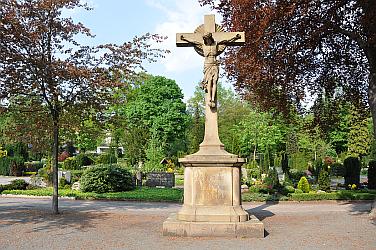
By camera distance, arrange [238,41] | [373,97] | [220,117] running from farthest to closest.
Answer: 1. [220,117]
2. [373,97]
3. [238,41]

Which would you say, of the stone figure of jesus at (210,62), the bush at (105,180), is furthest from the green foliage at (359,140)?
the stone figure of jesus at (210,62)

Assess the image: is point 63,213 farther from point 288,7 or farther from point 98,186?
point 288,7

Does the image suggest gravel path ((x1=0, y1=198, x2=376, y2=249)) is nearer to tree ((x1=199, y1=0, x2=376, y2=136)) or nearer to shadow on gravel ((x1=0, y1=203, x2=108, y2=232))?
shadow on gravel ((x1=0, y1=203, x2=108, y2=232))

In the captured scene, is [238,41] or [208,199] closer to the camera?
[208,199]

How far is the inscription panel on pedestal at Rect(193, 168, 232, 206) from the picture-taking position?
981 cm

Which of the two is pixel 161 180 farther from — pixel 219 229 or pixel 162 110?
pixel 162 110

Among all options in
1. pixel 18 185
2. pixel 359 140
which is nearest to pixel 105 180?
pixel 18 185

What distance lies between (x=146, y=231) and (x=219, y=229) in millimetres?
2022

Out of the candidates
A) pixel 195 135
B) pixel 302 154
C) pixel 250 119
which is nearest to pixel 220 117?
pixel 195 135

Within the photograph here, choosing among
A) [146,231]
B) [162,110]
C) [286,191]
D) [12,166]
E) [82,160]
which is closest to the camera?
[146,231]

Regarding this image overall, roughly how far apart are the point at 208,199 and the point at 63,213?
634 cm

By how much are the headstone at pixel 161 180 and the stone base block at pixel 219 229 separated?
52.0 feet

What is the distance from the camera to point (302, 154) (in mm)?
40094

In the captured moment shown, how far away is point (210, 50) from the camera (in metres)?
10.6
